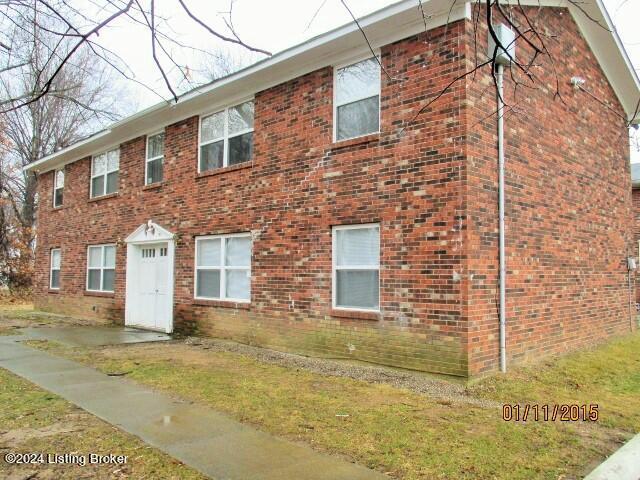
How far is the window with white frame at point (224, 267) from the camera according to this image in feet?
35.8

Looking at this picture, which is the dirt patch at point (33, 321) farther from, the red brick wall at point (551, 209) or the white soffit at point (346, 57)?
the red brick wall at point (551, 209)

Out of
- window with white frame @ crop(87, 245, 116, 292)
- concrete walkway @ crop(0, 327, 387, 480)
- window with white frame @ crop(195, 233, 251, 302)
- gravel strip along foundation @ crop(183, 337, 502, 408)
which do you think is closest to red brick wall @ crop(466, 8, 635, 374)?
gravel strip along foundation @ crop(183, 337, 502, 408)

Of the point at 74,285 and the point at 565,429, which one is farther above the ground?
the point at 74,285

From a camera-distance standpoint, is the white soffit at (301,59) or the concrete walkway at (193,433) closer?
the concrete walkway at (193,433)

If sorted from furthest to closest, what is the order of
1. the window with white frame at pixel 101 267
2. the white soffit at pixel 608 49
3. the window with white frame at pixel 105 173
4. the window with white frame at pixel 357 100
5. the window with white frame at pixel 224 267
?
the window with white frame at pixel 105 173 < the window with white frame at pixel 101 267 < the window with white frame at pixel 224 267 < the white soffit at pixel 608 49 < the window with white frame at pixel 357 100

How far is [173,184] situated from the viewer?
1274 centimetres

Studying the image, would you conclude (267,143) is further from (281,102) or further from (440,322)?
(440,322)

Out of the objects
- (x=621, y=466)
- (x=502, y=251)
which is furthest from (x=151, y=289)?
(x=621, y=466)

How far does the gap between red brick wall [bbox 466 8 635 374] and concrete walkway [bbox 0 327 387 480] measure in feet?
11.5

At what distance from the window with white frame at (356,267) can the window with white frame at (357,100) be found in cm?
168

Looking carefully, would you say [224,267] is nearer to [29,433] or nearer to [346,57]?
[346,57]

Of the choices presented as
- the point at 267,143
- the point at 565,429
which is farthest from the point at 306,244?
the point at 565,429

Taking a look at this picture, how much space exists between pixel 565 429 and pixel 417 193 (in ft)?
12.4
